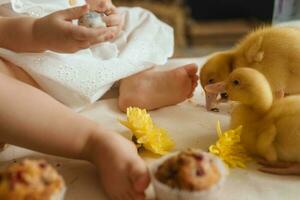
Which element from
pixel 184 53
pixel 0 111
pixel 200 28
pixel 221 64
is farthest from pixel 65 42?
pixel 200 28

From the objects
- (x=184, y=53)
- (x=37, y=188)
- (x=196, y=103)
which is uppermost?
(x=37, y=188)

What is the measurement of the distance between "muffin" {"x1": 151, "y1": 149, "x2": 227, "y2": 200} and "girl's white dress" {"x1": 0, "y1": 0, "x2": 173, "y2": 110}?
336 millimetres

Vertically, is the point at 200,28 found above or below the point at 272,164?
below

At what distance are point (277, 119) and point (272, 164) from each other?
0.22ft

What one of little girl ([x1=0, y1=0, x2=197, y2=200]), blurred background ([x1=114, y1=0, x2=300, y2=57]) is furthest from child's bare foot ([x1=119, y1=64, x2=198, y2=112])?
blurred background ([x1=114, y1=0, x2=300, y2=57])

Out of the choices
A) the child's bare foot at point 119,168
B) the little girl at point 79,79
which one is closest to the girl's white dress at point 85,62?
the little girl at point 79,79

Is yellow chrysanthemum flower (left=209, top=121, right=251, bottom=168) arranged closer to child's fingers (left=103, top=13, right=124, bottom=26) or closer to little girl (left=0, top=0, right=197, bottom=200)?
little girl (left=0, top=0, right=197, bottom=200)

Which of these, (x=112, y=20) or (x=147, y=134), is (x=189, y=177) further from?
(x=112, y=20)

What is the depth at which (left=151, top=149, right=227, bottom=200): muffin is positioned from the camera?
57 centimetres

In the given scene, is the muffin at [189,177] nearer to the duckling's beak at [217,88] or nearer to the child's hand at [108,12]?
the duckling's beak at [217,88]

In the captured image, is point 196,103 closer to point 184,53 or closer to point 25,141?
point 25,141

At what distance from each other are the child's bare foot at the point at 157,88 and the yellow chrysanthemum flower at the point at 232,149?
0.19 m

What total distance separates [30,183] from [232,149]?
33 cm

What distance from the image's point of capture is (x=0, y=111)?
660 millimetres
